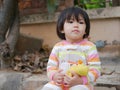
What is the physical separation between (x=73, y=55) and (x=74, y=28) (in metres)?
0.22

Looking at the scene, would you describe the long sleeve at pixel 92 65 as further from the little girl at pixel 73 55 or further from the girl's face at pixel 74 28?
the girl's face at pixel 74 28

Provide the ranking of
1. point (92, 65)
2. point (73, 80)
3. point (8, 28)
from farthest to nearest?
point (8, 28) < point (92, 65) < point (73, 80)

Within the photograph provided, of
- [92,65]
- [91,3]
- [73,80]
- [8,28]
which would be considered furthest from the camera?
[91,3]

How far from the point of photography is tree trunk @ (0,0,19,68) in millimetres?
4297

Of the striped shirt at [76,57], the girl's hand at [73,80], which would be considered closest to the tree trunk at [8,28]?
the striped shirt at [76,57]

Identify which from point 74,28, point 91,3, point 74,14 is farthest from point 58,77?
point 91,3

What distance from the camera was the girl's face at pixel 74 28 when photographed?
246 cm

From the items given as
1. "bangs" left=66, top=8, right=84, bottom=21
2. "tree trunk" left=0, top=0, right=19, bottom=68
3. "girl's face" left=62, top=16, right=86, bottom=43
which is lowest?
"tree trunk" left=0, top=0, right=19, bottom=68

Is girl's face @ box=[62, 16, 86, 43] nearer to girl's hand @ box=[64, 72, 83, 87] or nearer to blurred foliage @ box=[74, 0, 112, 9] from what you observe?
girl's hand @ box=[64, 72, 83, 87]

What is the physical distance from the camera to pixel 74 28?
2.46 meters

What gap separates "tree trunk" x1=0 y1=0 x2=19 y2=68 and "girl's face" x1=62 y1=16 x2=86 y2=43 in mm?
1925

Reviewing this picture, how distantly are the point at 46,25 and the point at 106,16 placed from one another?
3.58 ft

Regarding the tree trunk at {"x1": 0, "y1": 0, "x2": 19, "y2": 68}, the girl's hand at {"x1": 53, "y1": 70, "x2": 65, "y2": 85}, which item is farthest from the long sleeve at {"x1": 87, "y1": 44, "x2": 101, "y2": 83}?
the tree trunk at {"x1": 0, "y1": 0, "x2": 19, "y2": 68}

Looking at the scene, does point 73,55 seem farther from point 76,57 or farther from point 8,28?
point 8,28
